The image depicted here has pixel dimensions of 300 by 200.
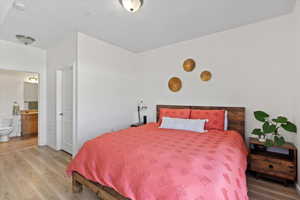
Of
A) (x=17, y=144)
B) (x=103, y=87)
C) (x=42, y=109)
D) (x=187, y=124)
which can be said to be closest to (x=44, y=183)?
(x=103, y=87)


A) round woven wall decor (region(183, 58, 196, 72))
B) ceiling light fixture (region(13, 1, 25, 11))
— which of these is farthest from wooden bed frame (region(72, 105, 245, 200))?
ceiling light fixture (region(13, 1, 25, 11))

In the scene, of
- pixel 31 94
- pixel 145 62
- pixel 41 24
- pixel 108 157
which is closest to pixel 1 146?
pixel 31 94

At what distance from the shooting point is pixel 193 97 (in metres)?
3.33

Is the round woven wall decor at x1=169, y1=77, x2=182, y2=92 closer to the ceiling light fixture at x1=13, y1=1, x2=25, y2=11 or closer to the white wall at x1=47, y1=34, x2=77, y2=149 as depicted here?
the white wall at x1=47, y1=34, x2=77, y2=149

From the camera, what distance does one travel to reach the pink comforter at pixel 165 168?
1089 mm

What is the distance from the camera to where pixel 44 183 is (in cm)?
216

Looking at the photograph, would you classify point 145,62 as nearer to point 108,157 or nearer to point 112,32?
point 112,32

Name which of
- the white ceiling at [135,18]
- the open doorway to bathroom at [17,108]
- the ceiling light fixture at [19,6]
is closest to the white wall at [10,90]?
the open doorway to bathroom at [17,108]

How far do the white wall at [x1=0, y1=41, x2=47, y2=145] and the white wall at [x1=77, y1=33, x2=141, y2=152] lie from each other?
1676mm

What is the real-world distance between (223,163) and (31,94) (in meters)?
6.29

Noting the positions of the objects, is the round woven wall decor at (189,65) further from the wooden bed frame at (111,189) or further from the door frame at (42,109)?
the door frame at (42,109)

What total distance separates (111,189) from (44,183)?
134 centimetres

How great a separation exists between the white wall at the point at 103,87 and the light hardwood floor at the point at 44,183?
2.26 feet

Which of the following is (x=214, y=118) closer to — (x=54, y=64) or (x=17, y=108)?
(x=54, y=64)
